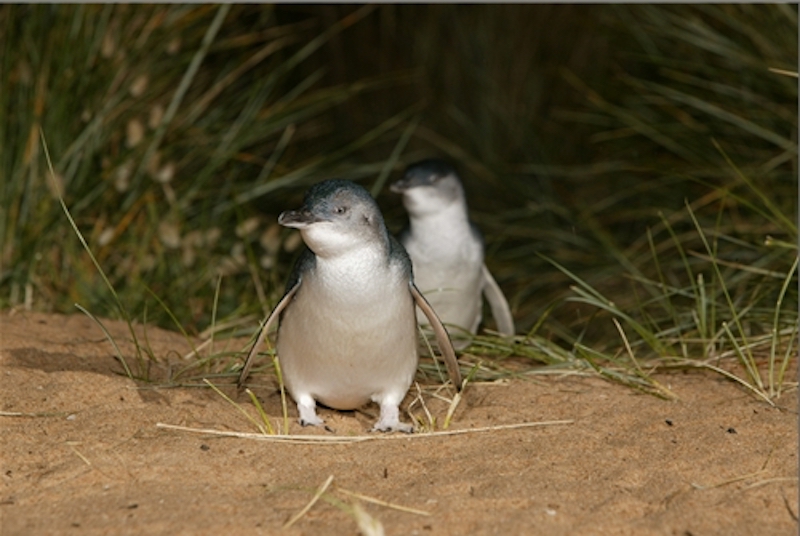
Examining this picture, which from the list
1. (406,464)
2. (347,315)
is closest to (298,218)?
(347,315)

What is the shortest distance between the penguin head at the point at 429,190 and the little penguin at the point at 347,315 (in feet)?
5.56

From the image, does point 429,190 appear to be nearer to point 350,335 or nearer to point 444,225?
point 444,225

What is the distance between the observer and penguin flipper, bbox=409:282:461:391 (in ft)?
12.8

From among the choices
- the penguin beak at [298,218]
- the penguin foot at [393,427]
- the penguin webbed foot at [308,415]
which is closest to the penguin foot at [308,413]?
the penguin webbed foot at [308,415]

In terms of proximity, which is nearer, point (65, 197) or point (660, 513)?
point (660, 513)

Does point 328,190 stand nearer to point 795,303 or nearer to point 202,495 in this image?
point 202,495

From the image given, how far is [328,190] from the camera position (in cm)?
368

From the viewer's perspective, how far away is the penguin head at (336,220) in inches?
142

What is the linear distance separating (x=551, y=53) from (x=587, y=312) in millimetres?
2974

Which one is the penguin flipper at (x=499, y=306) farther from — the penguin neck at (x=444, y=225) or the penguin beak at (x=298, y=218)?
the penguin beak at (x=298, y=218)

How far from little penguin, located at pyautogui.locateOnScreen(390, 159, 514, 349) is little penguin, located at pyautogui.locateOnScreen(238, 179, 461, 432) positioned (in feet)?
4.96

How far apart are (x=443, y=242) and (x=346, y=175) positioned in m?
1.19

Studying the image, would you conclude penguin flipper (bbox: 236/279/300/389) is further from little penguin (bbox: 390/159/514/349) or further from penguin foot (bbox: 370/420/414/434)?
little penguin (bbox: 390/159/514/349)

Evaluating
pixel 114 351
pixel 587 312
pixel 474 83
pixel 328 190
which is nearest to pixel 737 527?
pixel 328 190
